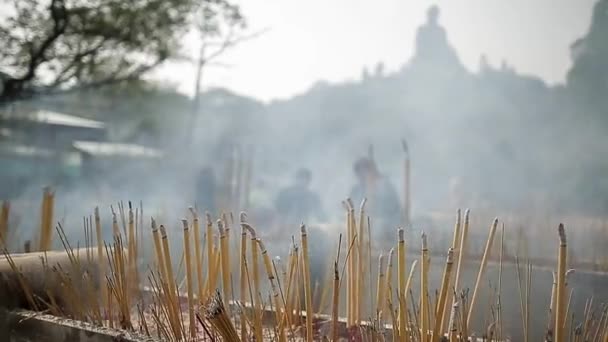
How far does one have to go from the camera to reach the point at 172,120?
60.2ft

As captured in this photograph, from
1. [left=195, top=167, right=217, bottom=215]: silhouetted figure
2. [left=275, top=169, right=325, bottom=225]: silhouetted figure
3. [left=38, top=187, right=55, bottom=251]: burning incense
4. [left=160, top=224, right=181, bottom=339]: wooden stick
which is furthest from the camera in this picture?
[left=195, top=167, right=217, bottom=215]: silhouetted figure

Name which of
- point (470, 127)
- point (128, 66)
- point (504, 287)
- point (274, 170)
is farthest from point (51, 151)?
point (504, 287)

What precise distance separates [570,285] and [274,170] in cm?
1033

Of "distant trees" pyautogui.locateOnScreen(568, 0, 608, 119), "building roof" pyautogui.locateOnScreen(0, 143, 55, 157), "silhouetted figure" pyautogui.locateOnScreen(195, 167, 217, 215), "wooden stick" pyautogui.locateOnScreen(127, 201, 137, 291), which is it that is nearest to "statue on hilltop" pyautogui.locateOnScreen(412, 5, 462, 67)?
"distant trees" pyautogui.locateOnScreen(568, 0, 608, 119)

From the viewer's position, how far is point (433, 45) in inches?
474

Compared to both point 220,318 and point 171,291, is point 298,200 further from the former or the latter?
point 220,318

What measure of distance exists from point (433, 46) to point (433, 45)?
0.04 m

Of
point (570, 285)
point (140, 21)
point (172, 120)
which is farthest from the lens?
point (172, 120)

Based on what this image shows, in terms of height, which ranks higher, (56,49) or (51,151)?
(56,49)

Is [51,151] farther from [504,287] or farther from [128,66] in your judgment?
[504,287]

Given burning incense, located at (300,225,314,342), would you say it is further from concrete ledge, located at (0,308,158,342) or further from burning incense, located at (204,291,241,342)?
concrete ledge, located at (0,308,158,342)

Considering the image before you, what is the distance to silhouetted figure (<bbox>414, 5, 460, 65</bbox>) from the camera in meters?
11.9

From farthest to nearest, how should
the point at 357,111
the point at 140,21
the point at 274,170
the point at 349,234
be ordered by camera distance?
the point at 274,170, the point at 357,111, the point at 140,21, the point at 349,234

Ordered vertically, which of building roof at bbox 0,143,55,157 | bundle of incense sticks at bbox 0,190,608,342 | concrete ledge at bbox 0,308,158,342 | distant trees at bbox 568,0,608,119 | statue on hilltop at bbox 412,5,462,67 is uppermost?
statue on hilltop at bbox 412,5,462,67
